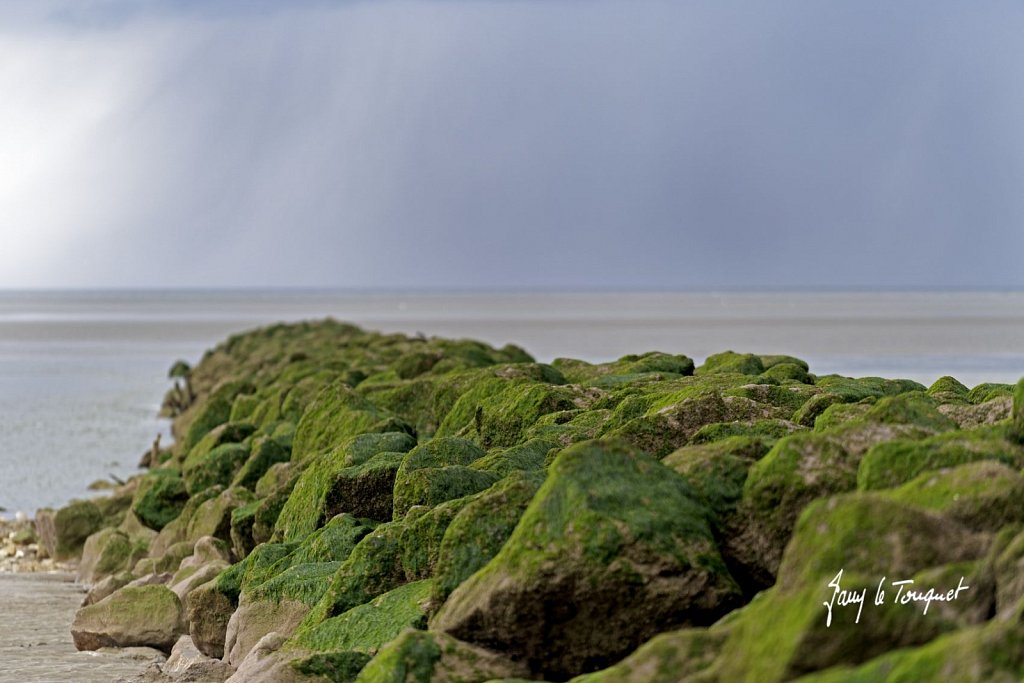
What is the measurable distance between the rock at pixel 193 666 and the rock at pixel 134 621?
0.59 metres

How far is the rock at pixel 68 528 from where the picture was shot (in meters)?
17.6

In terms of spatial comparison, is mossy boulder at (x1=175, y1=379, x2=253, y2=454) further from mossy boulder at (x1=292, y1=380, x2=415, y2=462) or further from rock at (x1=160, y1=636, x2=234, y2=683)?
rock at (x1=160, y1=636, x2=234, y2=683)

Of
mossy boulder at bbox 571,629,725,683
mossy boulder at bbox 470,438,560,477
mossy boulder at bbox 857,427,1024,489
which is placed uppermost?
mossy boulder at bbox 857,427,1024,489

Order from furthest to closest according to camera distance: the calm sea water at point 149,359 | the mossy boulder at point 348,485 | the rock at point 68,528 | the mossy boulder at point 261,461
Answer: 1. the calm sea water at point 149,359
2. the rock at point 68,528
3. the mossy boulder at point 261,461
4. the mossy boulder at point 348,485

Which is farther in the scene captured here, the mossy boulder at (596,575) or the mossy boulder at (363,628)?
the mossy boulder at (363,628)

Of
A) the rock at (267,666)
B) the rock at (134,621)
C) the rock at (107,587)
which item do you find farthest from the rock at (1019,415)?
the rock at (107,587)

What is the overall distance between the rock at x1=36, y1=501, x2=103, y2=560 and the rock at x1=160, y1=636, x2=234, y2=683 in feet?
24.4

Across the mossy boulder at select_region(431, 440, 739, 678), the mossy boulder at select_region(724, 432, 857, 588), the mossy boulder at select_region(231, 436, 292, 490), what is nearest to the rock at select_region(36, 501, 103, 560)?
the mossy boulder at select_region(231, 436, 292, 490)

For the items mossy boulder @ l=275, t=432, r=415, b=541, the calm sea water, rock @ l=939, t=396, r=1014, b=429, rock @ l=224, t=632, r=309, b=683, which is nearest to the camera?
rock @ l=224, t=632, r=309, b=683

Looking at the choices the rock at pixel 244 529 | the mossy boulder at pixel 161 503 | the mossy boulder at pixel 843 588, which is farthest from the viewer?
the mossy boulder at pixel 161 503

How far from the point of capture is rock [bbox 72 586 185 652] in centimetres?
1141

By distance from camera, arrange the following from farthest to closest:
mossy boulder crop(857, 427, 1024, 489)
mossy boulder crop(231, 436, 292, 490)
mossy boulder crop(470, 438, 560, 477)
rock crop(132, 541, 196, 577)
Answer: mossy boulder crop(231, 436, 292, 490) < rock crop(132, 541, 196, 577) < mossy boulder crop(470, 438, 560, 477) < mossy boulder crop(857, 427, 1024, 489)

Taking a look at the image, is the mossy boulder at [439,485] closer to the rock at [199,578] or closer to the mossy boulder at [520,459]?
the mossy boulder at [520,459]

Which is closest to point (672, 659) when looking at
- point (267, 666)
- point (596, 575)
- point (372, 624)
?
point (596, 575)
